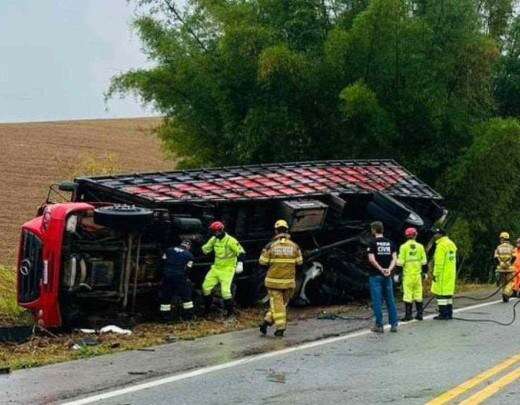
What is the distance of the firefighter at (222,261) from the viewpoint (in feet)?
42.9

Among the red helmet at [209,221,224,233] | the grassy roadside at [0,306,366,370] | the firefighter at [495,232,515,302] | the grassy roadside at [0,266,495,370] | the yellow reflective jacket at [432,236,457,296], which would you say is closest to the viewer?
the grassy roadside at [0,306,366,370]

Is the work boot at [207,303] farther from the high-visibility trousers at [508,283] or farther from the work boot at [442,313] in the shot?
the high-visibility trousers at [508,283]

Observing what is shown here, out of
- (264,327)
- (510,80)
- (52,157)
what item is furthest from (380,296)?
(52,157)

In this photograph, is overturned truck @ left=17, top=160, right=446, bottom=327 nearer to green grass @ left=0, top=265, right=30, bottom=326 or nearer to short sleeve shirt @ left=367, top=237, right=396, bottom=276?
green grass @ left=0, top=265, right=30, bottom=326

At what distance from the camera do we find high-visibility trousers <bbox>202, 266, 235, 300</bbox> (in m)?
13.2

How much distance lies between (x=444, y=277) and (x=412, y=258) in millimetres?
994

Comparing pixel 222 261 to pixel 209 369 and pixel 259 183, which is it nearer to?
pixel 259 183

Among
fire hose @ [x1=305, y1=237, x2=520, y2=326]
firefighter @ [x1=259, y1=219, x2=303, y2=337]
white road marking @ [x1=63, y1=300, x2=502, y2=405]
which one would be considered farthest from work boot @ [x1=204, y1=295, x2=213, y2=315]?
white road marking @ [x1=63, y1=300, x2=502, y2=405]

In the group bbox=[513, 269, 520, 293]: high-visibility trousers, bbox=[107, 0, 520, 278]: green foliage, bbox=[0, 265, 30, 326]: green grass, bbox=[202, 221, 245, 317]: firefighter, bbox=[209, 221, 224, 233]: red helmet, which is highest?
bbox=[107, 0, 520, 278]: green foliage

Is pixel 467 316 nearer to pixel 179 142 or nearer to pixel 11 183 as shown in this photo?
pixel 179 142

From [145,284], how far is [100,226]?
1151 millimetres

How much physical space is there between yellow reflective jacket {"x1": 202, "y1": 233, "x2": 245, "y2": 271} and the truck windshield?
236 centimetres

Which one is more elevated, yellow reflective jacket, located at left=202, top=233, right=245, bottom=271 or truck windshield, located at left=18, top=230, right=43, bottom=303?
yellow reflective jacket, located at left=202, top=233, right=245, bottom=271

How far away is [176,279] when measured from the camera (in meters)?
12.8
